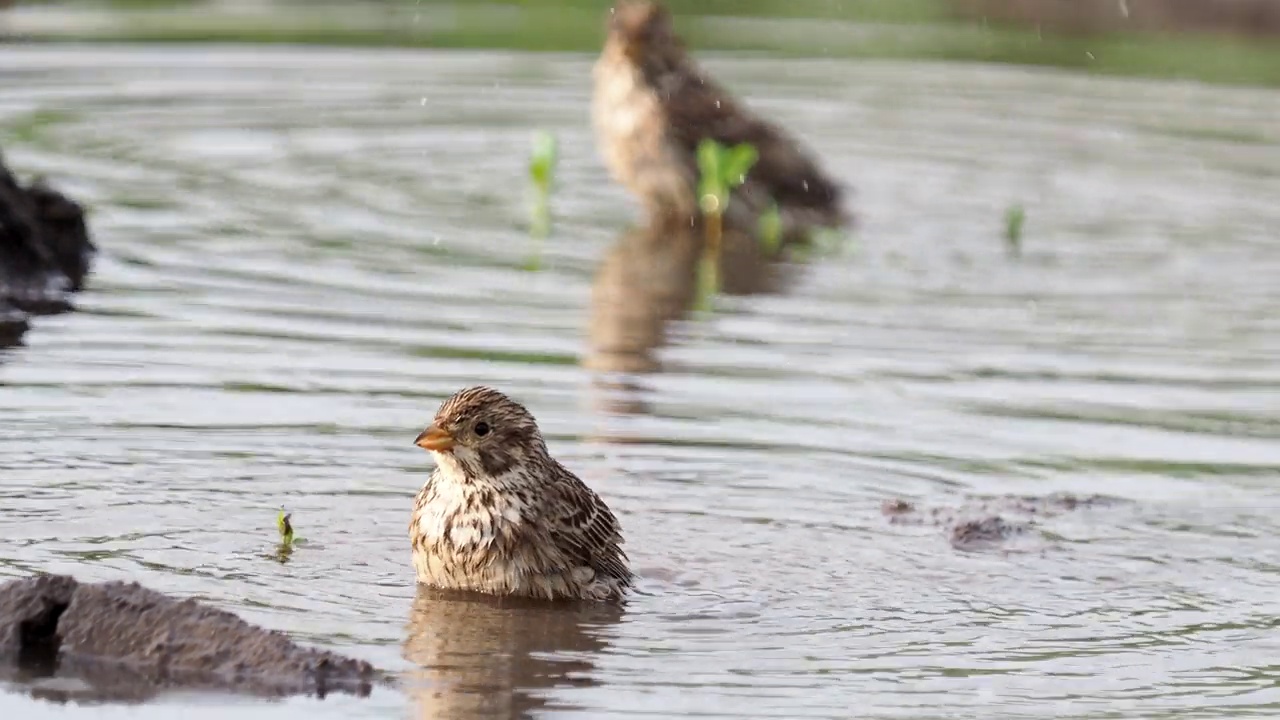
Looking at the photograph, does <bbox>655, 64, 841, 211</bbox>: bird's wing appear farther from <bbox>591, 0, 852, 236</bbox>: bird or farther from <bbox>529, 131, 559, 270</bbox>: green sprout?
<bbox>529, 131, 559, 270</bbox>: green sprout

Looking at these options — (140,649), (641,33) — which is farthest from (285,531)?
(641,33)

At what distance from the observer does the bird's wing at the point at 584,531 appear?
27.5 feet

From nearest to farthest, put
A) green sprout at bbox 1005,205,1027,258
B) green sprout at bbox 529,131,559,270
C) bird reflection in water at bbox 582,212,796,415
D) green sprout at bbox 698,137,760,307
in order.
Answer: bird reflection in water at bbox 582,212,796,415 → green sprout at bbox 1005,205,1027,258 → green sprout at bbox 529,131,559,270 → green sprout at bbox 698,137,760,307

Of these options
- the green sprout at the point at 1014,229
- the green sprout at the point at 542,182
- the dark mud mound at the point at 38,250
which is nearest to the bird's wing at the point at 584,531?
the dark mud mound at the point at 38,250

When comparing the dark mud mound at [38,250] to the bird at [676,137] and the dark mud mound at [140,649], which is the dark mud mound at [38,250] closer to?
the bird at [676,137]

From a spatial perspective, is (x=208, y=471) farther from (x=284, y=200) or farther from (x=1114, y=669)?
(x=284, y=200)

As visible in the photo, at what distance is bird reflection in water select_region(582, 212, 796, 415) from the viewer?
38.6 feet

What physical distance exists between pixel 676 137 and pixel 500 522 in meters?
8.46

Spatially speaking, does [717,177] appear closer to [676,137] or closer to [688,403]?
[676,137]

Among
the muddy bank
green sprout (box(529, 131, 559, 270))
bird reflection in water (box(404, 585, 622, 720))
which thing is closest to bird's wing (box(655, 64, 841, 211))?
green sprout (box(529, 131, 559, 270))

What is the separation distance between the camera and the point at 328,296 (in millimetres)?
13055

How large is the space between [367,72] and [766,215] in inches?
246

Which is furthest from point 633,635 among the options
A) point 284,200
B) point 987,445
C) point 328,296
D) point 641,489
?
point 284,200

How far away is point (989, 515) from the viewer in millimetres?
9328
